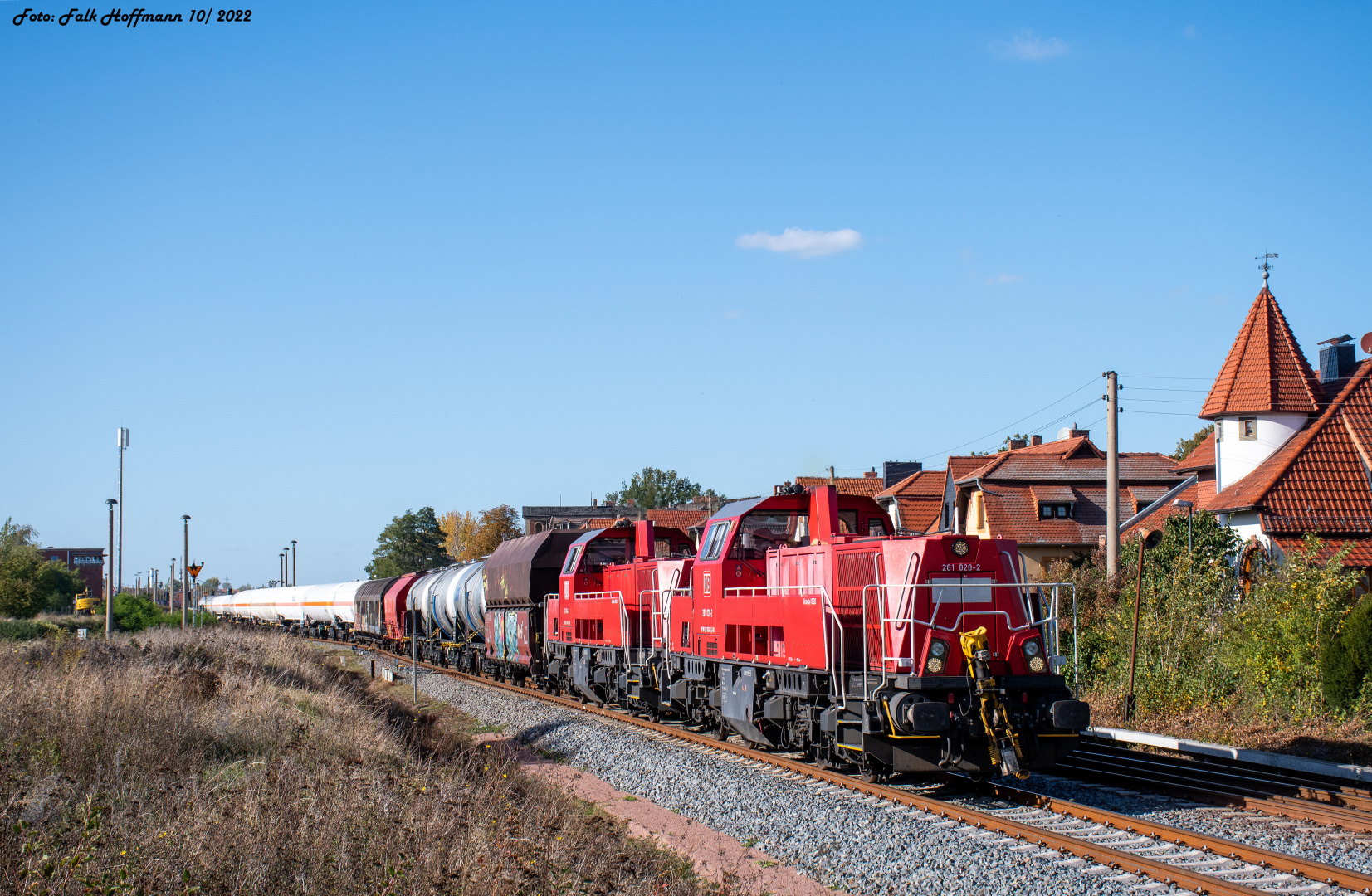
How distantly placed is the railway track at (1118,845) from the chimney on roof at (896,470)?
47555 millimetres

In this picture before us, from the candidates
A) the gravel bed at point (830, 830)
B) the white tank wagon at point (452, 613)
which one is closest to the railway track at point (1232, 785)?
the gravel bed at point (830, 830)

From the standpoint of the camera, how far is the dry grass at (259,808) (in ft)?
24.4

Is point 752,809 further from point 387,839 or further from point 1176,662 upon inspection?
point 1176,662

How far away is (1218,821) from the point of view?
33.1 ft

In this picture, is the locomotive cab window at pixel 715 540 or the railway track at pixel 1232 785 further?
the locomotive cab window at pixel 715 540

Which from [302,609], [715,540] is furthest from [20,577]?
[715,540]

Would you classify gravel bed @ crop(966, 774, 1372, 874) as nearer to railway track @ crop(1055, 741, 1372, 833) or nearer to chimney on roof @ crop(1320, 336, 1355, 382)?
railway track @ crop(1055, 741, 1372, 833)

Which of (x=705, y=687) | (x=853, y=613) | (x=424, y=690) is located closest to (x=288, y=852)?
(x=853, y=613)

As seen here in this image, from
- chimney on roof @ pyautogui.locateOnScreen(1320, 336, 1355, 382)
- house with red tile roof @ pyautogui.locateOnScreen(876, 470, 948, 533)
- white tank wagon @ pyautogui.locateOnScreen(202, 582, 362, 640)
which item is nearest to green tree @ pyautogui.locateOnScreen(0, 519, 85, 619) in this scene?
white tank wagon @ pyautogui.locateOnScreen(202, 582, 362, 640)

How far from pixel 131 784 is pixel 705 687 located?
8.30 m

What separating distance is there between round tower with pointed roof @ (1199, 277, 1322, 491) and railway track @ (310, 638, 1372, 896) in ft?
66.6

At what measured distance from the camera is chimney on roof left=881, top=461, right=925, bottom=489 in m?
59.0

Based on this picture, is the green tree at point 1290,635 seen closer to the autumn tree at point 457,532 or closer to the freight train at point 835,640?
the freight train at point 835,640

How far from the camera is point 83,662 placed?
60.8ft
